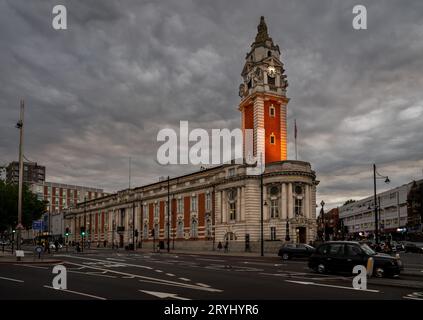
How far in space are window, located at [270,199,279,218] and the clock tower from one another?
7020 mm

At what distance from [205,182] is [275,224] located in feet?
52.2

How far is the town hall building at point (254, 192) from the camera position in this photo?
209ft

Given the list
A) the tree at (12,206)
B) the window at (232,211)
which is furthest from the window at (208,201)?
A: the tree at (12,206)

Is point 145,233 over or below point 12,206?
below

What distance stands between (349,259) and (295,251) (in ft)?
62.3

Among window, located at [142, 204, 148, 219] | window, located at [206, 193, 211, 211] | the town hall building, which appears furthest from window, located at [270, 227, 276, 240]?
window, located at [142, 204, 148, 219]

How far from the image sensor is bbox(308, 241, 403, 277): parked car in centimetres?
2150

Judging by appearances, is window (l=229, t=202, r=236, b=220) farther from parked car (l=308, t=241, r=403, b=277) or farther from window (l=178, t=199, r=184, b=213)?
parked car (l=308, t=241, r=403, b=277)

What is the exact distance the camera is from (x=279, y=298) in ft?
46.5

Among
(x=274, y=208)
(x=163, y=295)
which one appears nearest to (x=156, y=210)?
(x=274, y=208)

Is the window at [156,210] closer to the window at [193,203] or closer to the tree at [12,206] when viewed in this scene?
the window at [193,203]

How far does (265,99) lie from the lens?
70.2 m

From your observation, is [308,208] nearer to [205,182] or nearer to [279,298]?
[205,182]

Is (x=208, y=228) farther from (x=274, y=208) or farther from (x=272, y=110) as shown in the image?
(x=272, y=110)
